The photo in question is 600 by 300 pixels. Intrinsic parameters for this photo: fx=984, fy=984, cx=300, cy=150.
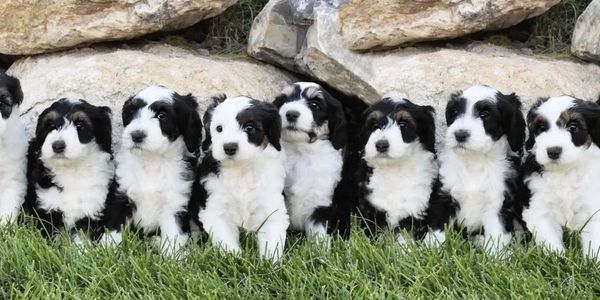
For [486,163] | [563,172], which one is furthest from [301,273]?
[563,172]

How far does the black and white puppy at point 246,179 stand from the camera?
257 inches

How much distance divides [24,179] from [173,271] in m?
1.67

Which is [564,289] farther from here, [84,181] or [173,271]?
[84,181]

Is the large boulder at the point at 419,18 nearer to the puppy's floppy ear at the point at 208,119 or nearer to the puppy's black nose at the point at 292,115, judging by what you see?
the puppy's black nose at the point at 292,115

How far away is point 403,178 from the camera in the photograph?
22.5 ft

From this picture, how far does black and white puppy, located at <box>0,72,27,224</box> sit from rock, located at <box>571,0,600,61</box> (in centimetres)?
425

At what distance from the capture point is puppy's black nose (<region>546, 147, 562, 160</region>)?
629 cm

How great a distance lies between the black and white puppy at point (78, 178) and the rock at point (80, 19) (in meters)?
1.06

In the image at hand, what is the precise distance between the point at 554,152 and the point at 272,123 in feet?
6.07

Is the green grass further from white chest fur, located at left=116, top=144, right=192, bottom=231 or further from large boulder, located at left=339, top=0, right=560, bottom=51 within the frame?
large boulder, located at left=339, top=0, right=560, bottom=51

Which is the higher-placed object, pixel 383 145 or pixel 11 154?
pixel 383 145

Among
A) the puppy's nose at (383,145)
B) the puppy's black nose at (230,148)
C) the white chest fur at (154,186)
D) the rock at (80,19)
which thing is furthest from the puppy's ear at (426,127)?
the rock at (80,19)

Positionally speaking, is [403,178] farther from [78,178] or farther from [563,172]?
[78,178]

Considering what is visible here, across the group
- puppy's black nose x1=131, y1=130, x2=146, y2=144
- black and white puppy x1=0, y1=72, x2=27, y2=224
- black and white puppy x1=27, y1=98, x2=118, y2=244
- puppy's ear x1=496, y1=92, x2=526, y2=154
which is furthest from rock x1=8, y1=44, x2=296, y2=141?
puppy's ear x1=496, y1=92, x2=526, y2=154
